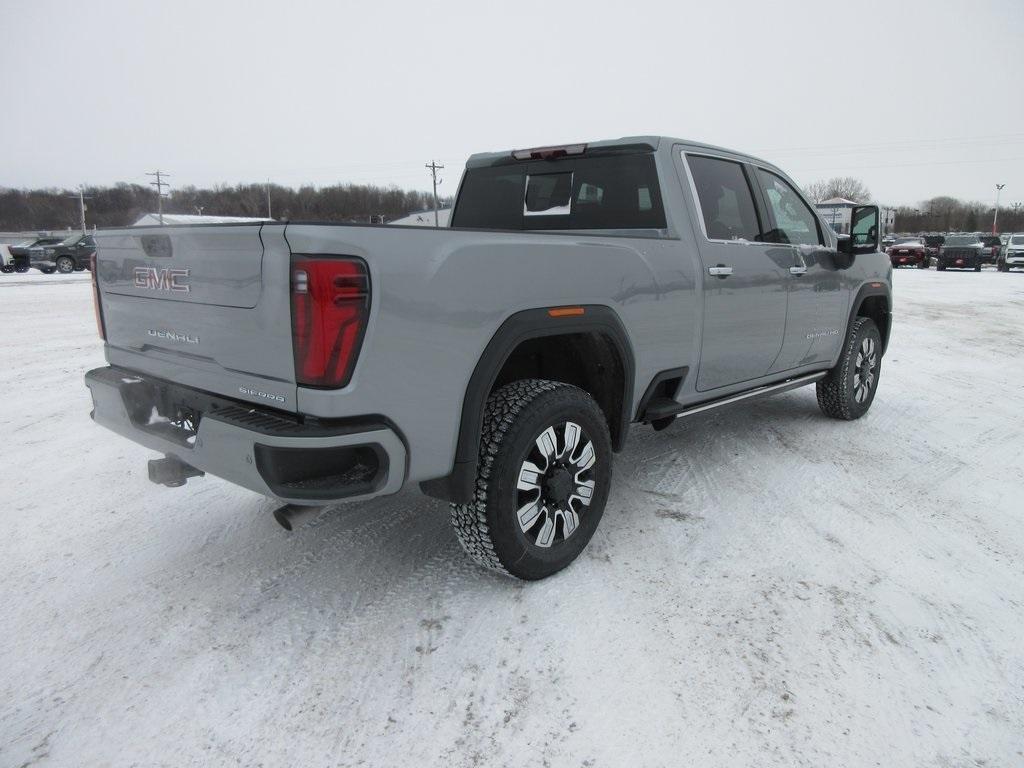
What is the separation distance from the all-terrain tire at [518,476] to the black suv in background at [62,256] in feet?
96.1

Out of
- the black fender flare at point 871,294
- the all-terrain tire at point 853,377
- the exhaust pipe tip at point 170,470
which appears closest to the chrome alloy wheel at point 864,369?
the all-terrain tire at point 853,377

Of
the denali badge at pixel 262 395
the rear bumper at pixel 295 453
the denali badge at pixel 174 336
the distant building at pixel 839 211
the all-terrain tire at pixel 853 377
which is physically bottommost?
→ the all-terrain tire at pixel 853 377

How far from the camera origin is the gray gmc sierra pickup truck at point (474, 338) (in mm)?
2123

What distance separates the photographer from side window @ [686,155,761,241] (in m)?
3.72

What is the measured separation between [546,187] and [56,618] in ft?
10.3

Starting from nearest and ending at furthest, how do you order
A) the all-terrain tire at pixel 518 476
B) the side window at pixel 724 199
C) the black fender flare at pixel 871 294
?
the all-terrain tire at pixel 518 476
the side window at pixel 724 199
the black fender flare at pixel 871 294

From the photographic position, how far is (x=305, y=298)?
6.77 feet

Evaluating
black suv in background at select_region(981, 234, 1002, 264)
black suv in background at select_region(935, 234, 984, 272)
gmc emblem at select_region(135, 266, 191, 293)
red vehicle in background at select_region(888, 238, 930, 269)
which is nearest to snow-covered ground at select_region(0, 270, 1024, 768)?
gmc emblem at select_region(135, 266, 191, 293)

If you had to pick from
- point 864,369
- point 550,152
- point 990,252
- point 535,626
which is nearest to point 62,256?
point 550,152

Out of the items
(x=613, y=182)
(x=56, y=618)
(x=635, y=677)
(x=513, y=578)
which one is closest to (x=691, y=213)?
(x=613, y=182)

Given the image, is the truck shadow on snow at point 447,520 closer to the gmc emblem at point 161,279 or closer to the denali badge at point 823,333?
the denali badge at point 823,333

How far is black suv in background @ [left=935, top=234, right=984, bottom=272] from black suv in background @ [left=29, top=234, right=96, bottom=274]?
115ft

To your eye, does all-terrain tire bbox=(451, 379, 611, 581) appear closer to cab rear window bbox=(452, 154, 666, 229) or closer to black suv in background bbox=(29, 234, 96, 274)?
cab rear window bbox=(452, 154, 666, 229)

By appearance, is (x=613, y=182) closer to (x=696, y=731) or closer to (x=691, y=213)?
(x=691, y=213)
